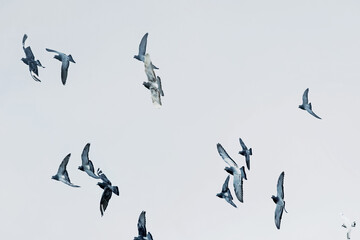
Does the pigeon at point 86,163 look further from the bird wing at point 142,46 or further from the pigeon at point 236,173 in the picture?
the pigeon at point 236,173

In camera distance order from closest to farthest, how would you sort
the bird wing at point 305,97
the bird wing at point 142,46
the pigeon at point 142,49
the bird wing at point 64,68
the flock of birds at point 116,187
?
the flock of birds at point 116,187
the pigeon at point 142,49
the bird wing at point 142,46
the bird wing at point 64,68
the bird wing at point 305,97

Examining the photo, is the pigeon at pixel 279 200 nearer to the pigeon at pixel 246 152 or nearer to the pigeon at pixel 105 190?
the pigeon at pixel 246 152

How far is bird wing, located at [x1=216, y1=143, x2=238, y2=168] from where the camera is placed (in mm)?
95250

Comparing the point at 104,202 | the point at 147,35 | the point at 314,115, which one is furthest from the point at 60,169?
the point at 314,115

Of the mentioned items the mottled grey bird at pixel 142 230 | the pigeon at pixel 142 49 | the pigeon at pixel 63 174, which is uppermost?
the pigeon at pixel 142 49

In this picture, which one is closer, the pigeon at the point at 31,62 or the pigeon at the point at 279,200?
the pigeon at the point at 279,200

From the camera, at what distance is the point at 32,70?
10494 cm

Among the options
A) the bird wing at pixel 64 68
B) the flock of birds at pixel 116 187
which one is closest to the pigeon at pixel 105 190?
the flock of birds at pixel 116 187

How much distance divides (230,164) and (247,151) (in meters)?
8.87

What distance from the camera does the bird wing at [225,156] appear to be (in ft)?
313

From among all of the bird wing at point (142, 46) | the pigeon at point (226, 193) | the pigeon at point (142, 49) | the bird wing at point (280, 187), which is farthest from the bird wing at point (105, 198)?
the bird wing at point (280, 187)

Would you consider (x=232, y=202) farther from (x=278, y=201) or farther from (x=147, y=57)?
(x=147, y=57)

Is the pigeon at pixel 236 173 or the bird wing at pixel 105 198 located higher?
the pigeon at pixel 236 173

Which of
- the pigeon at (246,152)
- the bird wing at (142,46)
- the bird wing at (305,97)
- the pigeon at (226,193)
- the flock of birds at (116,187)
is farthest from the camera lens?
the bird wing at (305,97)
